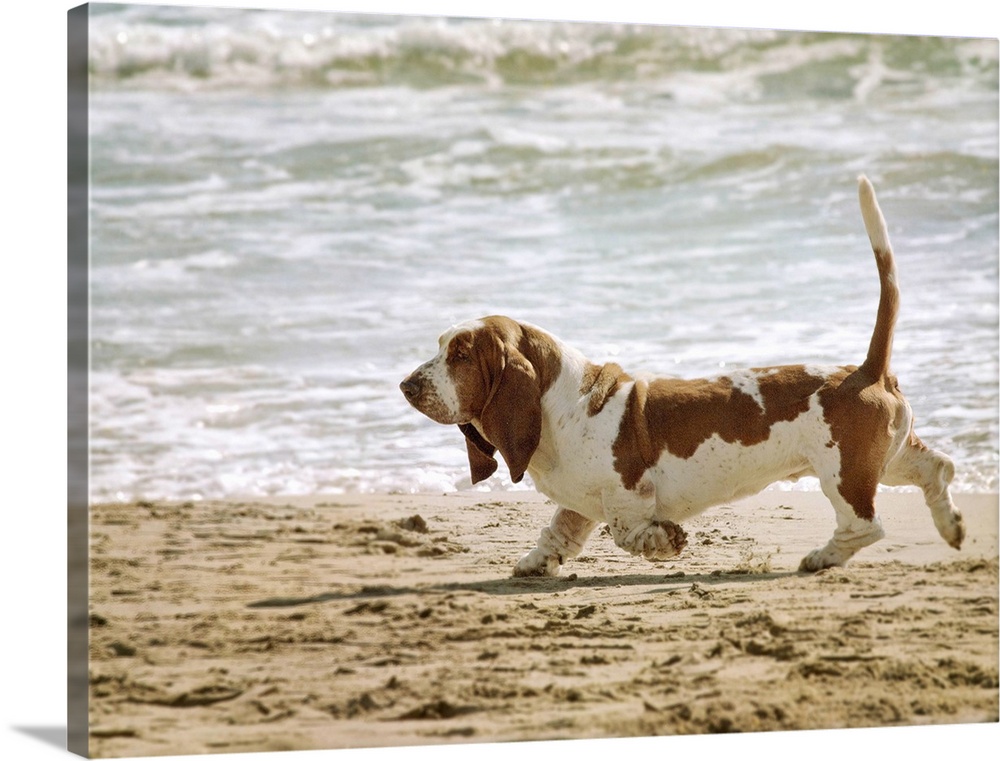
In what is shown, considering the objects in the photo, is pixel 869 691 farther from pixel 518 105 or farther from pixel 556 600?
pixel 518 105

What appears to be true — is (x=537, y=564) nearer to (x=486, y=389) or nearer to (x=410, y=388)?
(x=486, y=389)

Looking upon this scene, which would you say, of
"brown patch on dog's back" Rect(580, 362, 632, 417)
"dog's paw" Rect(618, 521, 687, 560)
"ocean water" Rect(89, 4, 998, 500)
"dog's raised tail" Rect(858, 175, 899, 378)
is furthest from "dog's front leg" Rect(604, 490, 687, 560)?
"dog's raised tail" Rect(858, 175, 899, 378)

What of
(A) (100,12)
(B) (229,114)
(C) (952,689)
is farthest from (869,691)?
(A) (100,12)

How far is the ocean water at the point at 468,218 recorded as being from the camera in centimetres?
620

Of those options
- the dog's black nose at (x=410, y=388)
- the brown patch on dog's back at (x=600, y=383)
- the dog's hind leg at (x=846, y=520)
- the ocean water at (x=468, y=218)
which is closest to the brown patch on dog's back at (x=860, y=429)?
the dog's hind leg at (x=846, y=520)

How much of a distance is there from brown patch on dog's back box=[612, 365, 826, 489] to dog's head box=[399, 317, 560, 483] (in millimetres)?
398

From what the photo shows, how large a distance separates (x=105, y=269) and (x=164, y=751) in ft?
5.90

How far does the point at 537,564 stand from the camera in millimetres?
6664

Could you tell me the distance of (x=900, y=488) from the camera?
6.98 m

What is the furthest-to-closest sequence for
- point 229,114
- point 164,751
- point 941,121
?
point 941,121
point 229,114
point 164,751

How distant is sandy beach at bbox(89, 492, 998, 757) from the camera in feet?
19.7

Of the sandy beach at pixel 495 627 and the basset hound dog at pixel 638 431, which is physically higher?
the basset hound dog at pixel 638 431

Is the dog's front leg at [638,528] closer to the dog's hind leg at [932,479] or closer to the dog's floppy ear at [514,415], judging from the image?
the dog's floppy ear at [514,415]

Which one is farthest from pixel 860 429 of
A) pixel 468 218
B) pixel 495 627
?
pixel 468 218
